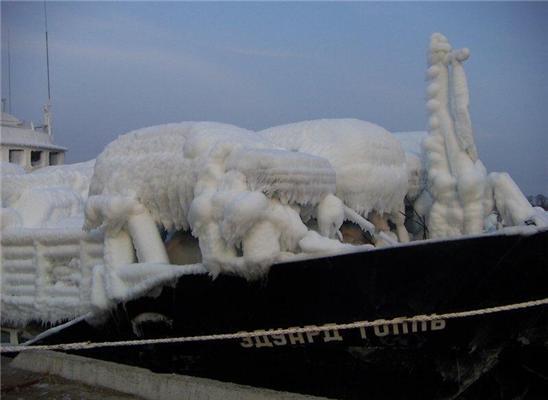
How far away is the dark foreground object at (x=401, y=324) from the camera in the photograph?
15.7 feet

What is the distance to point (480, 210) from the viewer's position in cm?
705

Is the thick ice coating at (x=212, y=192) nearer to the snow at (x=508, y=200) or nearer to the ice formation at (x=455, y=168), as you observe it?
the ice formation at (x=455, y=168)

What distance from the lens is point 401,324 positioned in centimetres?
489

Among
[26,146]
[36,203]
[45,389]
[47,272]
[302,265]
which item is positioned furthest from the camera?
[26,146]

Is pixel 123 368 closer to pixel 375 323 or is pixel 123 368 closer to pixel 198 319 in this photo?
pixel 198 319

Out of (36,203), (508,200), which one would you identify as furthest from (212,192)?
(36,203)

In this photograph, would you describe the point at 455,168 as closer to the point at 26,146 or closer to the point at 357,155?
the point at 357,155

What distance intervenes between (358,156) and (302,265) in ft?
8.40

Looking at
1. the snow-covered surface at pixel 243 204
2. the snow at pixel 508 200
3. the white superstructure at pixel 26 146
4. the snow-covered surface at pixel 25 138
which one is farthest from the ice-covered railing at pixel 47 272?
the snow-covered surface at pixel 25 138

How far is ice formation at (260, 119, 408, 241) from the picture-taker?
23.8 feet

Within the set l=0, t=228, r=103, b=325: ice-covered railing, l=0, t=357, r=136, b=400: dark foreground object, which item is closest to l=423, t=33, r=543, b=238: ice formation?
l=0, t=228, r=103, b=325: ice-covered railing

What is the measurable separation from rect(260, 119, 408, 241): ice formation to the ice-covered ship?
0.07ft

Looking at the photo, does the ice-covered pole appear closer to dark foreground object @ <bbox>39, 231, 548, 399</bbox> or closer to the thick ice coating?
the thick ice coating

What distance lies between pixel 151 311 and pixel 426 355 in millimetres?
2426
